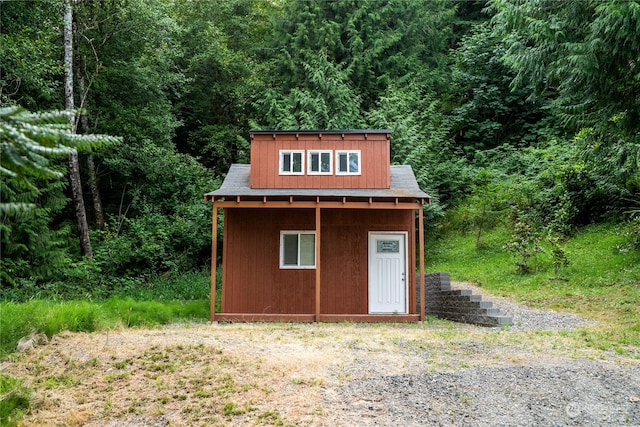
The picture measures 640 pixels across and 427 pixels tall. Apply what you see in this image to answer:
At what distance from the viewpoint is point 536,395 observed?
205 inches

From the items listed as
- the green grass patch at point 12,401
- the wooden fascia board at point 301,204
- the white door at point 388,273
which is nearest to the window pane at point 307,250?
the white door at point 388,273

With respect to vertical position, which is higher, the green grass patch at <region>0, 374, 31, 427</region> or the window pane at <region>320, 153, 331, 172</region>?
the window pane at <region>320, 153, 331, 172</region>

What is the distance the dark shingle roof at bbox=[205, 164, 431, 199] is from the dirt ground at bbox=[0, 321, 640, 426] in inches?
124

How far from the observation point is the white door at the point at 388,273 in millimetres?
11578

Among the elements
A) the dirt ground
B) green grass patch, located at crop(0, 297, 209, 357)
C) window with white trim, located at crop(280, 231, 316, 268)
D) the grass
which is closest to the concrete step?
the dirt ground

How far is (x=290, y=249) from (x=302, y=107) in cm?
975

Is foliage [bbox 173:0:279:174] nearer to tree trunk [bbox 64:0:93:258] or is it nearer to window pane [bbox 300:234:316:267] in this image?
tree trunk [bbox 64:0:93:258]

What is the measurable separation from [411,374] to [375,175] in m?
6.73

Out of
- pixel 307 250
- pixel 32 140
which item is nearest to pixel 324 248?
pixel 307 250

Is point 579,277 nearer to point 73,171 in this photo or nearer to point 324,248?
point 324,248

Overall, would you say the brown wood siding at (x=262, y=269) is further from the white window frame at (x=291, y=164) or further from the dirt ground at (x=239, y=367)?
the dirt ground at (x=239, y=367)

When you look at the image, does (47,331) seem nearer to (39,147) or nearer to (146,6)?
(39,147)

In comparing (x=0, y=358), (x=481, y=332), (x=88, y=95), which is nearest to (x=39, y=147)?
(x=0, y=358)

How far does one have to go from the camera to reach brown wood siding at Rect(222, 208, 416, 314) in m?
11.7
